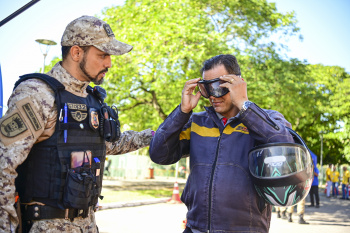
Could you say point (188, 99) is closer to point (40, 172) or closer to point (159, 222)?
point (40, 172)

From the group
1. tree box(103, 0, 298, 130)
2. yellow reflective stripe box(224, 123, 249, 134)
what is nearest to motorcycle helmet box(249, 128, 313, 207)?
yellow reflective stripe box(224, 123, 249, 134)

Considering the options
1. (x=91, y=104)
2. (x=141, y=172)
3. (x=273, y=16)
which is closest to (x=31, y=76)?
(x=91, y=104)

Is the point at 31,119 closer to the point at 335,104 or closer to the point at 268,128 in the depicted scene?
the point at 268,128

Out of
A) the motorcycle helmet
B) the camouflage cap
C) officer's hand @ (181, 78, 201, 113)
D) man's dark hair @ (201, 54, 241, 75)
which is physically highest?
the camouflage cap

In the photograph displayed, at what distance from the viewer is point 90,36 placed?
114 inches

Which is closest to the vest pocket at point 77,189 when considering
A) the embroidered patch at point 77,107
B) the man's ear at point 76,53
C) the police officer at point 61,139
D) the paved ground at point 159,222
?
the police officer at point 61,139

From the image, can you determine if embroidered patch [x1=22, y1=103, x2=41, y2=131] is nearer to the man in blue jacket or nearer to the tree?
the man in blue jacket

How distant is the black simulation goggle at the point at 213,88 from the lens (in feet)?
8.90

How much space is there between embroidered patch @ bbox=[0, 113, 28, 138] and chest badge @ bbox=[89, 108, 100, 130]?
1.65 feet

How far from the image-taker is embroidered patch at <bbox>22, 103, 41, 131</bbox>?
2.45m

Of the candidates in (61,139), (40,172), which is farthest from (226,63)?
(40,172)

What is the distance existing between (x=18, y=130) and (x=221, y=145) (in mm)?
1340

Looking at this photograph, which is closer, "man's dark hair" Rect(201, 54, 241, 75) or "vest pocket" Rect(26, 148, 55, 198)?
"vest pocket" Rect(26, 148, 55, 198)

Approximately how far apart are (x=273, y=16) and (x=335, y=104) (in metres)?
23.4
